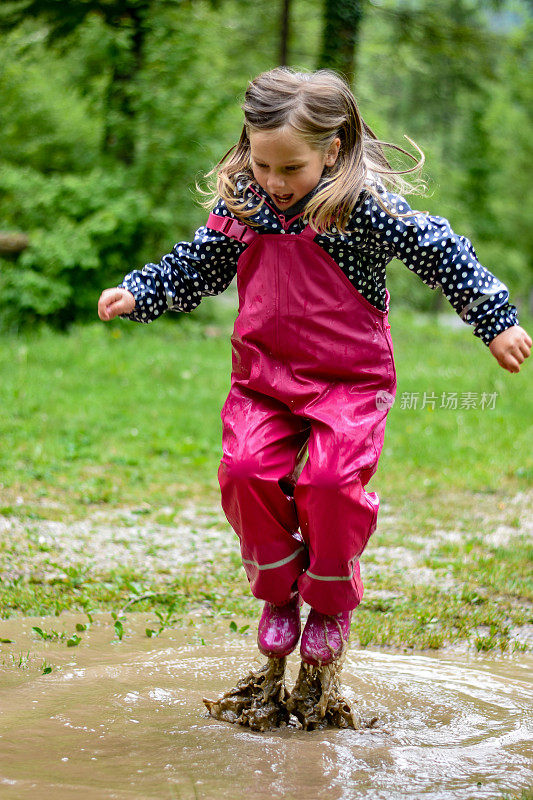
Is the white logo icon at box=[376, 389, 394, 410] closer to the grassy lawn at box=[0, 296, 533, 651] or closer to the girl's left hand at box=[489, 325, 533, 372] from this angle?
the girl's left hand at box=[489, 325, 533, 372]

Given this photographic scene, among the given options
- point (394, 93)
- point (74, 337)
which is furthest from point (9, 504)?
point (394, 93)

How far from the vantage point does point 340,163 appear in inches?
112

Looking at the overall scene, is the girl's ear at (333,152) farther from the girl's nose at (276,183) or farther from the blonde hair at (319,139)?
the girl's nose at (276,183)

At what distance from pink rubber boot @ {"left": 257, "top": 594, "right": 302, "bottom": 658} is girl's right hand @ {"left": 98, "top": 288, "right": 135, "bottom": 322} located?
0.99 m

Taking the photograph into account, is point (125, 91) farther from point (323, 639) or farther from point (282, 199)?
point (323, 639)

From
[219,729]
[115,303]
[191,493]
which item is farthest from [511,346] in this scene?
[191,493]

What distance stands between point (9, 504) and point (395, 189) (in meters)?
3.15

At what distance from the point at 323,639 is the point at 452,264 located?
1147 mm

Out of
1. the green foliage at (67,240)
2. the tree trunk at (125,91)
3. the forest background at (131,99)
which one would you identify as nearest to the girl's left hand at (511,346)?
the forest background at (131,99)

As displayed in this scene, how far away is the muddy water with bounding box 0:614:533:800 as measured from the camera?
234cm

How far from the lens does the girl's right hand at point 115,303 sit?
9.16ft

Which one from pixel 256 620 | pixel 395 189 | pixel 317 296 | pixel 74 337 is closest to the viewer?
pixel 317 296

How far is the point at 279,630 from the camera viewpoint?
9.21 feet

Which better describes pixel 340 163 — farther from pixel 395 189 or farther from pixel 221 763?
pixel 221 763
